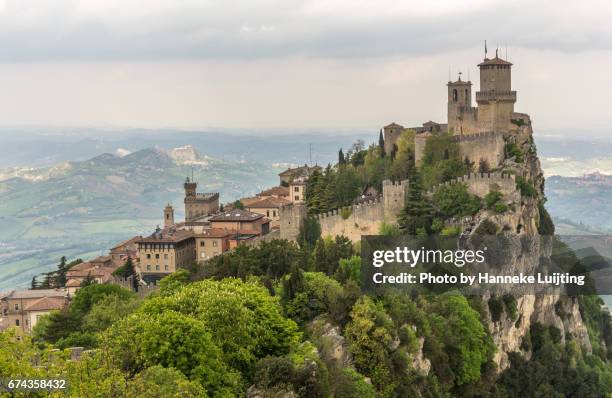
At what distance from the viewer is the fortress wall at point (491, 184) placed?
63.9 metres

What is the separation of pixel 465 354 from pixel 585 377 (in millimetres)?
19173

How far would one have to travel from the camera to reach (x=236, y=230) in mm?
73375

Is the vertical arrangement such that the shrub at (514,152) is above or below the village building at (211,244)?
above

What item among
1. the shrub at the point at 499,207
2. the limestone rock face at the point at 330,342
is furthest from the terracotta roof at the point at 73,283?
the limestone rock face at the point at 330,342

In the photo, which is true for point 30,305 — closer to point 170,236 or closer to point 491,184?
point 170,236

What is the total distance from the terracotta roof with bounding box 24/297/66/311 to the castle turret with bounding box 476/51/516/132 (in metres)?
31.6

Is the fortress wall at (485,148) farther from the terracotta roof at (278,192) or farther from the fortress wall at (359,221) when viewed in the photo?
the terracotta roof at (278,192)

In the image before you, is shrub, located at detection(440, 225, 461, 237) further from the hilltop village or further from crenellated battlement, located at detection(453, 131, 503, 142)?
crenellated battlement, located at detection(453, 131, 503, 142)

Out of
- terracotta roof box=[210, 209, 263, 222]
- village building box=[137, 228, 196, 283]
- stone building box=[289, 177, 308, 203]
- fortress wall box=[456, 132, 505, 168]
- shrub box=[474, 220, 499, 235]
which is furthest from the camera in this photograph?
stone building box=[289, 177, 308, 203]

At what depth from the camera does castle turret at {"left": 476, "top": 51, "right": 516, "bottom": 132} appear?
7050 centimetres

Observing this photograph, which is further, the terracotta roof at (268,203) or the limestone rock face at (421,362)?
the terracotta roof at (268,203)

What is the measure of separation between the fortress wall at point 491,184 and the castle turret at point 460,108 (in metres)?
7.70

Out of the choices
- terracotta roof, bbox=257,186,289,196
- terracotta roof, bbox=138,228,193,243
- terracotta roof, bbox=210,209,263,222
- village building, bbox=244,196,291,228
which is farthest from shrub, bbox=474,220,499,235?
terracotta roof, bbox=257,186,289,196

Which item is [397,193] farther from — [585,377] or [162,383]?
[162,383]
